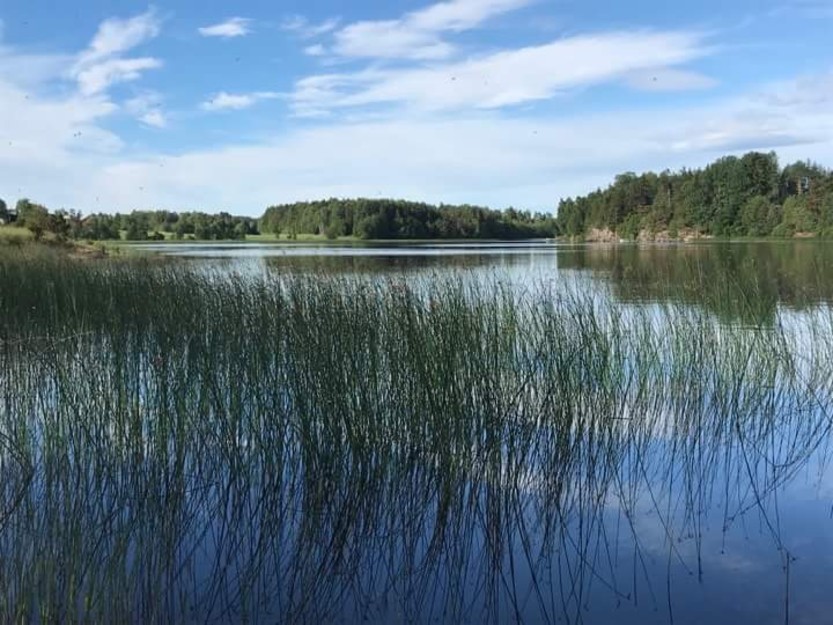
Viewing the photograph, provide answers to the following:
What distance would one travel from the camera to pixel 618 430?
202 inches

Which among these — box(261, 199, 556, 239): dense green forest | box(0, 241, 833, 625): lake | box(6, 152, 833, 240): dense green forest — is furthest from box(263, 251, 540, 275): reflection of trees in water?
box(261, 199, 556, 239): dense green forest

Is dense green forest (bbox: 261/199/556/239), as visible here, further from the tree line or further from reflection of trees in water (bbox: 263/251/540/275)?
reflection of trees in water (bbox: 263/251/540/275)

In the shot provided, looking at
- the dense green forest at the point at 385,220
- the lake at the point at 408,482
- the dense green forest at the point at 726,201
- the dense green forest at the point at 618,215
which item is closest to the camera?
the lake at the point at 408,482

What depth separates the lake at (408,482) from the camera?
3053 mm

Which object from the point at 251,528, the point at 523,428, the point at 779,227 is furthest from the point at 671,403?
the point at 779,227

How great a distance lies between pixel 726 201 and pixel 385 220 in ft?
131

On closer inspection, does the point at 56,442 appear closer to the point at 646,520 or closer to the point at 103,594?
the point at 103,594

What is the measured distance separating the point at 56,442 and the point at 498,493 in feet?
8.06

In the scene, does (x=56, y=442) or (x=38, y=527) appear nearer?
(x=38, y=527)

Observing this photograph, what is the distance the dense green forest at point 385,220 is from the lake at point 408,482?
78.2 meters

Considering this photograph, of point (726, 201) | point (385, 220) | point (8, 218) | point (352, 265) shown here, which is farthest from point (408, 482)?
point (385, 220)

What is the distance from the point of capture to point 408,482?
4051 mm

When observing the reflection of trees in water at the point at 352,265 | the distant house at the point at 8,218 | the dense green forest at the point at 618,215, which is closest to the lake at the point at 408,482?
the reflection of trees in water at the point at 352,265

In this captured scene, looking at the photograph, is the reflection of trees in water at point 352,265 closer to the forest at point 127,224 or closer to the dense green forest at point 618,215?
the forest at point 127,224
